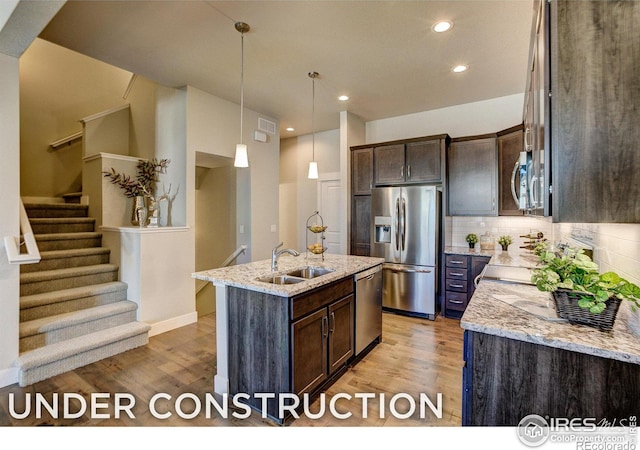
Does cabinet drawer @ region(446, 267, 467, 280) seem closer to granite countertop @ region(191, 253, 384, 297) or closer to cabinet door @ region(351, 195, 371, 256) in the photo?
cabinet door @ region(351, 195, 371, 256)

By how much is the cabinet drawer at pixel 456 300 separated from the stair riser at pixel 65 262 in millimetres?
4357

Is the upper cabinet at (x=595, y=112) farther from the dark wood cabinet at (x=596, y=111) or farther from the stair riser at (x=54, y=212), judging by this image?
the stair riser at (x=54, y=212)

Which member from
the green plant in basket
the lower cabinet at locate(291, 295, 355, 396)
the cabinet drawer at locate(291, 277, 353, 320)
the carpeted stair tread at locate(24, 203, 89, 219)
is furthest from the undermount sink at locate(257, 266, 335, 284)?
the carpeted stair tread at locate(24, 203, 89, 219)

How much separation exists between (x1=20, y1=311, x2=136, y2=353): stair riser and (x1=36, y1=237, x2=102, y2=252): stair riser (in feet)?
3.76

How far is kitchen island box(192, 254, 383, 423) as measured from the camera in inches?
79.0

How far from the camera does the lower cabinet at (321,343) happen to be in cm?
206

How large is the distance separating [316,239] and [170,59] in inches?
149

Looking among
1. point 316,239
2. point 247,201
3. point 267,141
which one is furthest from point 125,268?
point 316,239

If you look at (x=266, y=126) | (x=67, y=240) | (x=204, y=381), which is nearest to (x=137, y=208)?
(x=67, y=240)

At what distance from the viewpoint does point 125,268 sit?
359 cm

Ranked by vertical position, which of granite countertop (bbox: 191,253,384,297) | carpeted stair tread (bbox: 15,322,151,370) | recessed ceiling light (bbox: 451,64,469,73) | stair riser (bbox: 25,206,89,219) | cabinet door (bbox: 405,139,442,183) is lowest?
carpeted stair tread (bbox: 15,322,151,370)

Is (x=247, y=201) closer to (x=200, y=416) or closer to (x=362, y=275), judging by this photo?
(x=362, y=275)

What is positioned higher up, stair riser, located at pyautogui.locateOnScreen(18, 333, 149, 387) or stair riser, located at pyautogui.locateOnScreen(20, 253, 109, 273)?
stair riser, located at pyautogui.locateOnScreen(20, 253, 109, 273)

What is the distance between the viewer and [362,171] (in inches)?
191
